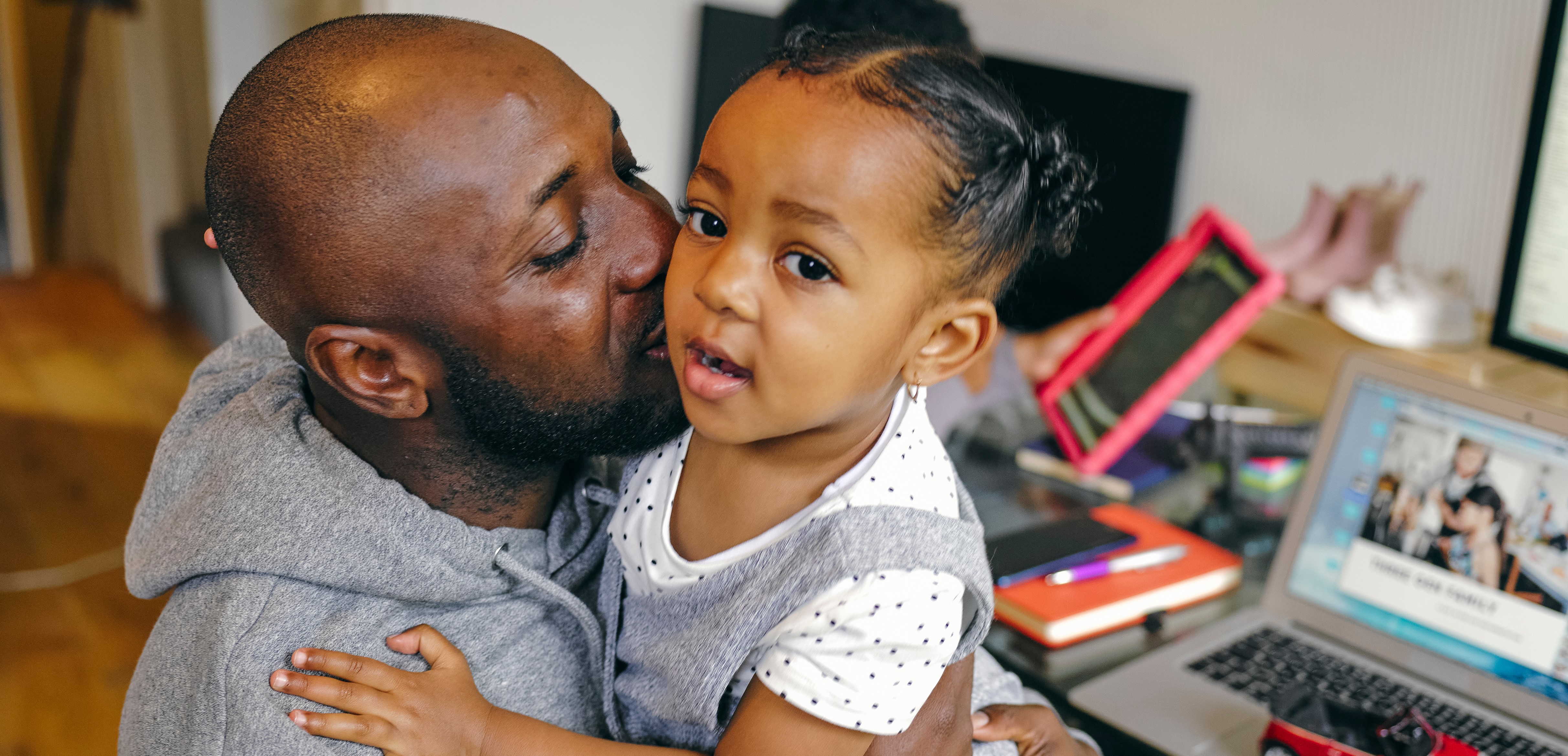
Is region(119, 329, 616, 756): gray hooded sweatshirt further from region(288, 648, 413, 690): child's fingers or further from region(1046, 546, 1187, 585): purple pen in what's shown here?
region(1046, 546, 1187, 585): purple pen

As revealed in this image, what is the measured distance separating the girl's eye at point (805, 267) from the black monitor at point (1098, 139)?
1.28m

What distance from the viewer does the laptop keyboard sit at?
45.5 inches

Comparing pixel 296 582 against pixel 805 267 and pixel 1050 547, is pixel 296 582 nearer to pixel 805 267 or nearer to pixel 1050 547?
pixel 805 267

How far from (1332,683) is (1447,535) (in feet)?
0.70

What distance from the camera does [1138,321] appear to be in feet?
5.54

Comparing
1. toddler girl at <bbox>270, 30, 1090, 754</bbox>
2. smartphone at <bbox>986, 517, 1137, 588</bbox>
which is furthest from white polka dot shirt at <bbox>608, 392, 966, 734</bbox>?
smartphone at <bbox>986, 517, 1137, 588</bbox>

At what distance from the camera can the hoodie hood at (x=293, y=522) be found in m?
0.89

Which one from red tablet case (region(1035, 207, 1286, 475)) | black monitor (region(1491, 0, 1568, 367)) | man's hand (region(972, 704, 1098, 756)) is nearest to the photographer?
man's hand (region(972, 704, 1098, 756))

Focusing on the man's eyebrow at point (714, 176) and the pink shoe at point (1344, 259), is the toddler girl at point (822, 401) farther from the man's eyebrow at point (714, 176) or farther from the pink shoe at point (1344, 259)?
the pink shoe at point (1344, 259)

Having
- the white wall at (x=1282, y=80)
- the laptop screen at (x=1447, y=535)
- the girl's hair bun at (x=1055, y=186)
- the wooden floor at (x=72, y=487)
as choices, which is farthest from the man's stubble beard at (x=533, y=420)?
the wooden floor at (x=72, y=487)

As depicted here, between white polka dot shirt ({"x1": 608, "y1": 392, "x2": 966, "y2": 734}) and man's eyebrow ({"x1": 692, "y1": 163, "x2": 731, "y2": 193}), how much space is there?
245 mm

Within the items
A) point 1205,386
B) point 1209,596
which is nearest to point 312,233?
point 1209,596

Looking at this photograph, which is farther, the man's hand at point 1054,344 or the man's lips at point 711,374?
the man's hand at point 1054,344

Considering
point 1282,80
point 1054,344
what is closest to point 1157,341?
point 1054,344
